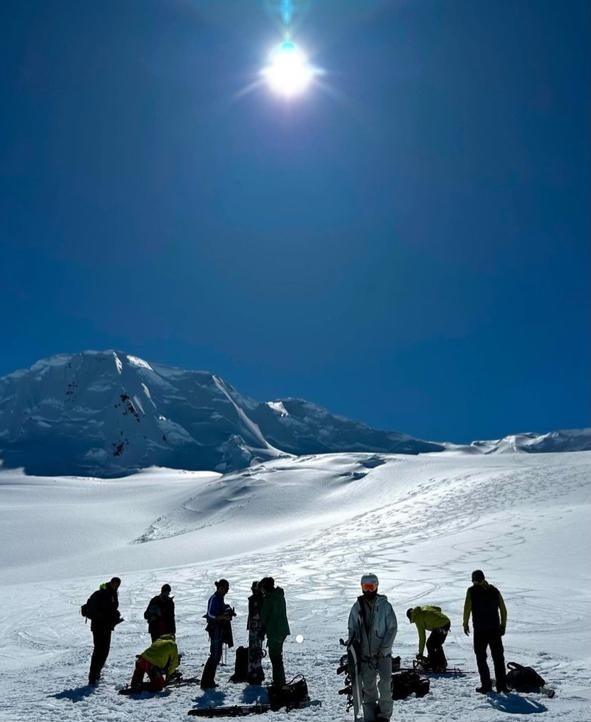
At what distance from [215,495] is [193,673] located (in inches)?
2361

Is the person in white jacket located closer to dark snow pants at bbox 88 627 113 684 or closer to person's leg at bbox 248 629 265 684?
person's leg at bbox 248 629 265 684

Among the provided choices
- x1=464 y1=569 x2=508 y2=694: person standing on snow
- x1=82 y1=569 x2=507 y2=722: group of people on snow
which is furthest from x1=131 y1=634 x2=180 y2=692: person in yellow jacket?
x1=464 y1=569 x2=508 y2=694: person standing on snow

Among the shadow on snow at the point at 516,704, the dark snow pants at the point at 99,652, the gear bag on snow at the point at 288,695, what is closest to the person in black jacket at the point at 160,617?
the dark snow pants at the point at 99,652

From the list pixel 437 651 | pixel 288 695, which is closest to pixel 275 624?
pixel 288 695

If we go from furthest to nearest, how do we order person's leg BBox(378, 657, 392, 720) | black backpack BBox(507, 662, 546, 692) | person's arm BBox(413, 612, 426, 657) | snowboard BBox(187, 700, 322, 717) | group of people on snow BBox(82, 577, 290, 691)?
person's arm BBox(413, 612, 426, 657)
group of people on snow BBox(82, 577, 290, 691)
black backpack BBox(507, 662, 546, 692)
snowboard BBox(187, 700, 322, 717)
person's leg BBox(378, 657, 392, 720)

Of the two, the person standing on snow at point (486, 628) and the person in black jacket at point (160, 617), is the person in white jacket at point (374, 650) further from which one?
the person in black jacket at point (160, 617)

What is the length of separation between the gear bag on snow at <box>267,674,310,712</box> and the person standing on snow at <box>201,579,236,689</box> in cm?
165

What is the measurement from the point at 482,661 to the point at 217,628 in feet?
14.7

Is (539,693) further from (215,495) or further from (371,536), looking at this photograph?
(215,495)

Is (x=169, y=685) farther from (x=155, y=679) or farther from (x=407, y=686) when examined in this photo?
(x=407, y=686)

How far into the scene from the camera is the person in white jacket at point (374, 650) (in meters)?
7.84

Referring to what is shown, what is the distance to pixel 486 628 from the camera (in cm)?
964

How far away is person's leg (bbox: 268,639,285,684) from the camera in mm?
9594

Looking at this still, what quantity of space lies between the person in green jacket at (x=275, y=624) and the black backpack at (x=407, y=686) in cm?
171
